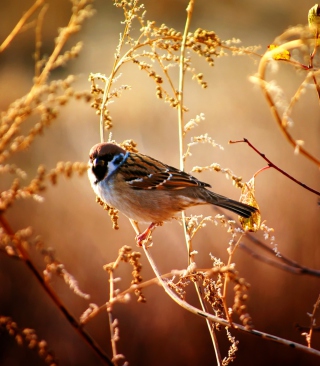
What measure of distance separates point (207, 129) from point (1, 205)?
17.1 ft

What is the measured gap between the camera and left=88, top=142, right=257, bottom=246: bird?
2289mm

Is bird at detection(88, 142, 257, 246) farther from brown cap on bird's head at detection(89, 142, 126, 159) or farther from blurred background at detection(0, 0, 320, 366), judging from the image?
blurred background at detection(0, 0, 320, 366)

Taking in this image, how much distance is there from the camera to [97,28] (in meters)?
7.74

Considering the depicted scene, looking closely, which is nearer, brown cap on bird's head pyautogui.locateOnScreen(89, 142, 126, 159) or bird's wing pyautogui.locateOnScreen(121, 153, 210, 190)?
brown cap on bird's head pyautogui.locateOnScreen(89, 142, 126, 159)

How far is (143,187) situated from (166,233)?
2.24 meters

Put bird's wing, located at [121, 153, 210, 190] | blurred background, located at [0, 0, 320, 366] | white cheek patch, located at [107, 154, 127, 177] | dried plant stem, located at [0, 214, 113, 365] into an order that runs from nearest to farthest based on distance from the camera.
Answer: dried plant stem, located at [0, 214, 113, 365] → white cheek patch, located at [107, 154, 127, 177] → bird's wing, located at [121, 153, 210, 190] → blurred background, located at [0, 0, 320, 366]

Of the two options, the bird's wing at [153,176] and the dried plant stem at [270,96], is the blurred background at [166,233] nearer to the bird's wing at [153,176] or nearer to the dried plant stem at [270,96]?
the bird's wing at [153,176]

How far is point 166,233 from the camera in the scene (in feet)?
15.5

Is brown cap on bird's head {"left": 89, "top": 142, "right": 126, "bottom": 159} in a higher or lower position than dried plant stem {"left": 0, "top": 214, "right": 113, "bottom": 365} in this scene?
higher

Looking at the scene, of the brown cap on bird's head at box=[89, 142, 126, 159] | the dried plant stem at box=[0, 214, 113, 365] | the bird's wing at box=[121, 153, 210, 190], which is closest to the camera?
the dried plant stem at box=[0, 214, 113, 365]

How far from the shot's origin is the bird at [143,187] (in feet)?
7.51

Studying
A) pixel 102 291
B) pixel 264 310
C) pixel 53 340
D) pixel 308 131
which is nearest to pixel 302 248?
pixel 264 310

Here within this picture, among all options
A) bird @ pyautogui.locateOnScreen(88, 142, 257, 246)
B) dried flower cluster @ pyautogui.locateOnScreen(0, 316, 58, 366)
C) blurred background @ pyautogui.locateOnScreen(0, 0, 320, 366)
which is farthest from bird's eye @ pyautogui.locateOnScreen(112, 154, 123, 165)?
dried flower cluster @ pyautogui.locateOnScreen(0, 316, 58, 366)

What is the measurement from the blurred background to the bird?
53.1 inches
